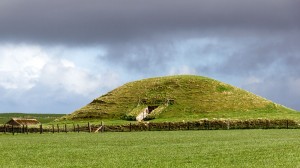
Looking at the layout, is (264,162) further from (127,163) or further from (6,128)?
(6,128)

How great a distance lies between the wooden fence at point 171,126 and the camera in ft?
298

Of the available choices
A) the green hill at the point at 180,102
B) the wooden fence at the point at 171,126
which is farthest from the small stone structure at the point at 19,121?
the wooden fence at the point at 171,126

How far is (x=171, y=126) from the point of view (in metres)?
94.2

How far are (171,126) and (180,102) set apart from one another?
24504 mm

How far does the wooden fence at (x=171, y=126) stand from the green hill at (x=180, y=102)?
12477 millimetres

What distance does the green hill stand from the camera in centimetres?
11231

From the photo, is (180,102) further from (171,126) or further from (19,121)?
(19,121)

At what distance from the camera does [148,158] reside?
33.3 m

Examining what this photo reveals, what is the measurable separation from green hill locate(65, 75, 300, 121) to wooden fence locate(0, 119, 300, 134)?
40.9 feet

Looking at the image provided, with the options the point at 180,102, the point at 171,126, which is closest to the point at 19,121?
the point at 180,102

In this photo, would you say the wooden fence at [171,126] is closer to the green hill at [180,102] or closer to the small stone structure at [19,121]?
the green hill at [180,102]

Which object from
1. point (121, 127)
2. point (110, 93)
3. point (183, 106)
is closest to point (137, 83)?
point (110, 93)

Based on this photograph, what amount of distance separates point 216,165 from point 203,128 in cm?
6507

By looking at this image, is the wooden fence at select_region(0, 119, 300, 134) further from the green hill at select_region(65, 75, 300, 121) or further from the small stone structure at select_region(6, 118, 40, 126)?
the small stone structure at select_region(6, 118, 40, 126)
